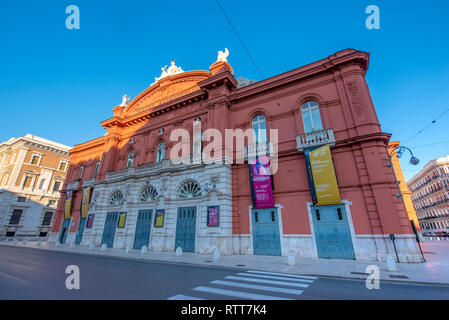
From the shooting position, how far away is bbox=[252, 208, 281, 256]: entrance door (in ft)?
46.5

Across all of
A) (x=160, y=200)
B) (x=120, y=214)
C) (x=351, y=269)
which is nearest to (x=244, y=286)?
(x=351, y=269)

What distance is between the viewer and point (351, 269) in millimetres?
9375

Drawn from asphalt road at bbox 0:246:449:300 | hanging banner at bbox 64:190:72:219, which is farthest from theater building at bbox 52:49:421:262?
asphalt road at bbox 0:246:449:300

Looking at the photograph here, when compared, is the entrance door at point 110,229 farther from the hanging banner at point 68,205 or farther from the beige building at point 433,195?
the beige building at point 433,195

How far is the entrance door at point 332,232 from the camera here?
12336 millimetres

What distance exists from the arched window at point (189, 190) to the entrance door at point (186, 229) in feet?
3.65

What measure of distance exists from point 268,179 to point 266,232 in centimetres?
387

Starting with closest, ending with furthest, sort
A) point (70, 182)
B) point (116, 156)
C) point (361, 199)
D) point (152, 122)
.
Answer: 1. point (361, 199)
2. point (152, 122)
3. point (116, 156)
4. point (70, 182)

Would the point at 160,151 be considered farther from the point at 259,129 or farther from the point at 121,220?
the point at 259,129

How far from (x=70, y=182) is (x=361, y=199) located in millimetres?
34732

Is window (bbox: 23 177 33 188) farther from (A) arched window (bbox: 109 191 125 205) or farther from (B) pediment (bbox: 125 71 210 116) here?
(A) arched window (bbox: 109 191 125 205)

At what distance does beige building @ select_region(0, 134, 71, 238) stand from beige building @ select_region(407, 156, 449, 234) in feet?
271

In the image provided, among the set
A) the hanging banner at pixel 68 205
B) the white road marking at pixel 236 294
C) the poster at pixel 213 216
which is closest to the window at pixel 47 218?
the hanging banner at pixel 68 205
